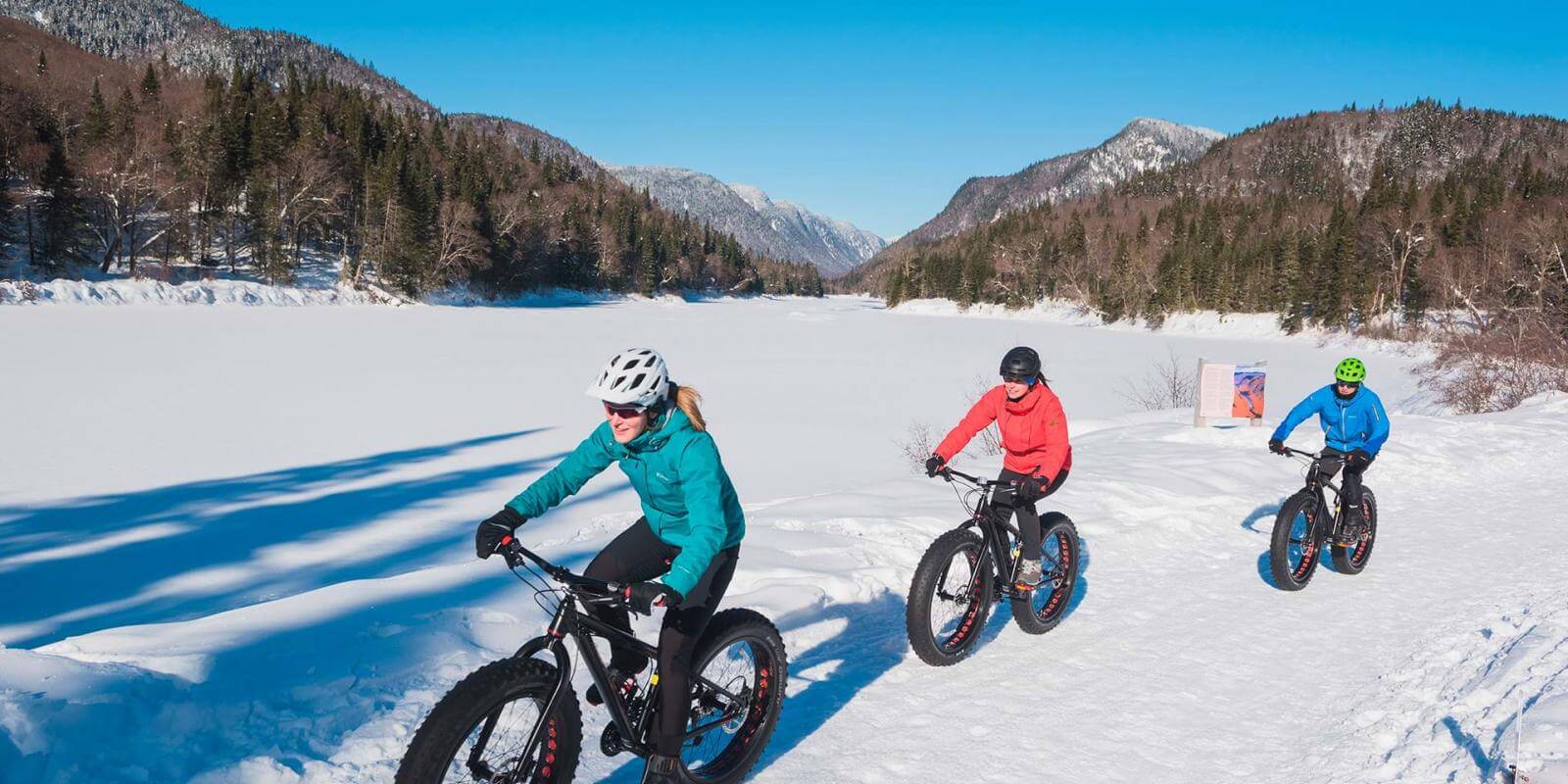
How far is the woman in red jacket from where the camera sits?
5344 mm

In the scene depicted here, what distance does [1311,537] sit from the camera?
682 cm

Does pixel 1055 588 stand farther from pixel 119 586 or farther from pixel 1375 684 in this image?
pixel 119 586

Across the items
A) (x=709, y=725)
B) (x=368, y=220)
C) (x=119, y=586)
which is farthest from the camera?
(x=368, y=220)

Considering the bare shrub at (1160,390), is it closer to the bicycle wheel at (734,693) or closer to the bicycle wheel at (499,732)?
the bicycle wheel at (734,693)

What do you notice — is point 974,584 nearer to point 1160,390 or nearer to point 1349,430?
point 1349,430

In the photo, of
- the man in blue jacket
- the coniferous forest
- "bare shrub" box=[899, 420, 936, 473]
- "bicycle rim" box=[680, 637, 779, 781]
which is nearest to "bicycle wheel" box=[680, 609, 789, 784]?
"bicycle rim" box=[680, 637, 779, 781]

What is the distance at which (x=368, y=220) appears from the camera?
64.8m

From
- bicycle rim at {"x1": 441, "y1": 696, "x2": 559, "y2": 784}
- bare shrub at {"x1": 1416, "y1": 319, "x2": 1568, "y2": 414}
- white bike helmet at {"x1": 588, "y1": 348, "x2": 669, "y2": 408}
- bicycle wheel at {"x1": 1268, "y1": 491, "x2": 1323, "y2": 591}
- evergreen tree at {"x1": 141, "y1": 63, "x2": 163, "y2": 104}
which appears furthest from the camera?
evergreen tree at {"x1": 141, "y1": 63, "x2": 163, "y2": 104}

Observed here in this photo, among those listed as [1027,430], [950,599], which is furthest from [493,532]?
[1027,430]

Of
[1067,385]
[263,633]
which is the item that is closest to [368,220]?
[1067,385]

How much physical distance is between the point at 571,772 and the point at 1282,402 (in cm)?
2846

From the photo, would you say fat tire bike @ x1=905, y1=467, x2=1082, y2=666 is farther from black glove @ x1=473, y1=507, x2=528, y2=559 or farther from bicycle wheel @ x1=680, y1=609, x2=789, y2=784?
black glove @ x1=473, y1=507, x2=528, y2=559

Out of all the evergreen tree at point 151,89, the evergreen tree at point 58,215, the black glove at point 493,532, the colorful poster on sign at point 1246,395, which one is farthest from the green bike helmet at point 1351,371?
the evergreen tree at point 151,89

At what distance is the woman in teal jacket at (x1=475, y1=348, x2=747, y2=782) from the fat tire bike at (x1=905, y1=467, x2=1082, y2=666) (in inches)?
71.3
